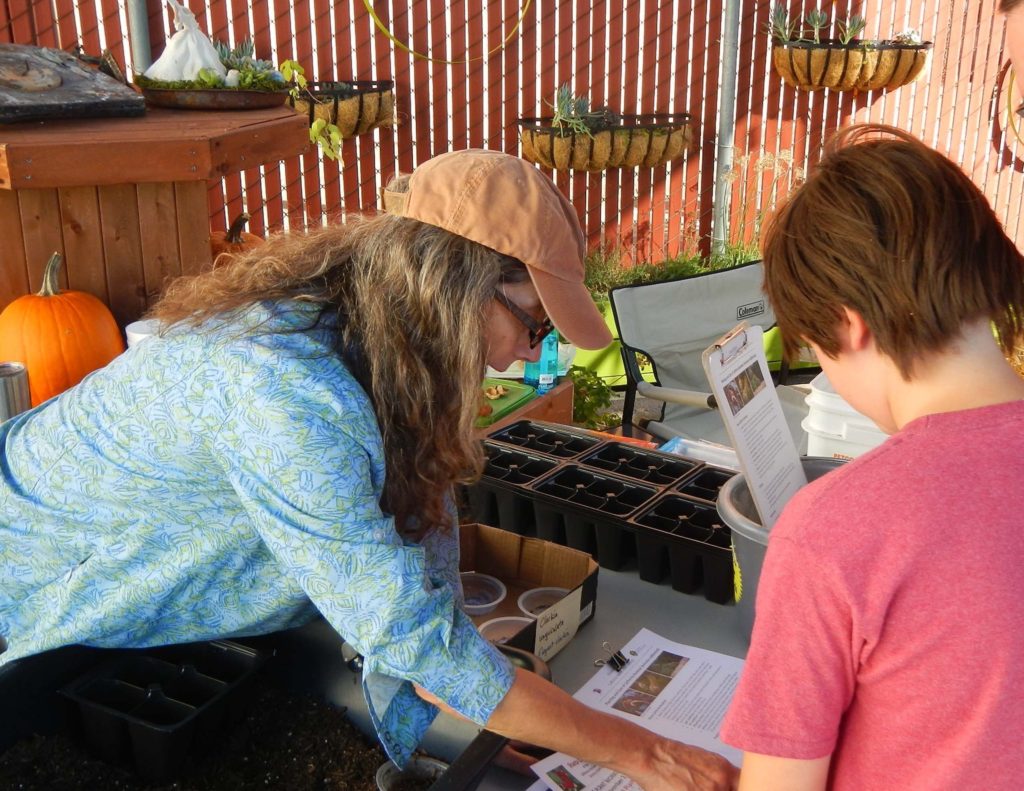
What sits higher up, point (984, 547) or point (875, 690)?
point (984, 547)

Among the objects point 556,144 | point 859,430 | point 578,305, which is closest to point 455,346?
point 578,305

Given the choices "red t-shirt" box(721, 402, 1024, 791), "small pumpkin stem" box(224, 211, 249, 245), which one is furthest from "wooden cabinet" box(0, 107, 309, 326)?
"red t-shirt" box(721, 402, 1024, 791)

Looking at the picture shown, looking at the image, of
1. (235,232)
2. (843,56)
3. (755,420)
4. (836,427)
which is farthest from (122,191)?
(843,56)

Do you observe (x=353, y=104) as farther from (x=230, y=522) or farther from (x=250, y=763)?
(x=250, y=763)

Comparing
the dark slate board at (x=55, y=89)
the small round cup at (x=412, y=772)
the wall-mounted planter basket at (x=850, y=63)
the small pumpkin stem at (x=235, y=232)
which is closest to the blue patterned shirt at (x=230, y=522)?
the small round cup at (x=412, y=772)

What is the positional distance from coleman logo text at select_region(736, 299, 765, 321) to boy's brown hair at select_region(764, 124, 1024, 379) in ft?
12.9

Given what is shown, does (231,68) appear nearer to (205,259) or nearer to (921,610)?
(205,259)

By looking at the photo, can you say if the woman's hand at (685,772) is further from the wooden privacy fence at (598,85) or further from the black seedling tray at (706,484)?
the wooden privacy fence at (598,85)

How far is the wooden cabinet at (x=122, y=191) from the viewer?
7.04 feet

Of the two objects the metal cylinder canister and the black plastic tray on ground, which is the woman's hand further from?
the metal cylinder canister

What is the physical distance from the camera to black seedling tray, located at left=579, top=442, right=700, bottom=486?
2178 mm

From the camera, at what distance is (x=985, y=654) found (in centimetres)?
88

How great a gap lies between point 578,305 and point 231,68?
1.78 metres

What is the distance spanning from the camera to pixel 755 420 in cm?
167
